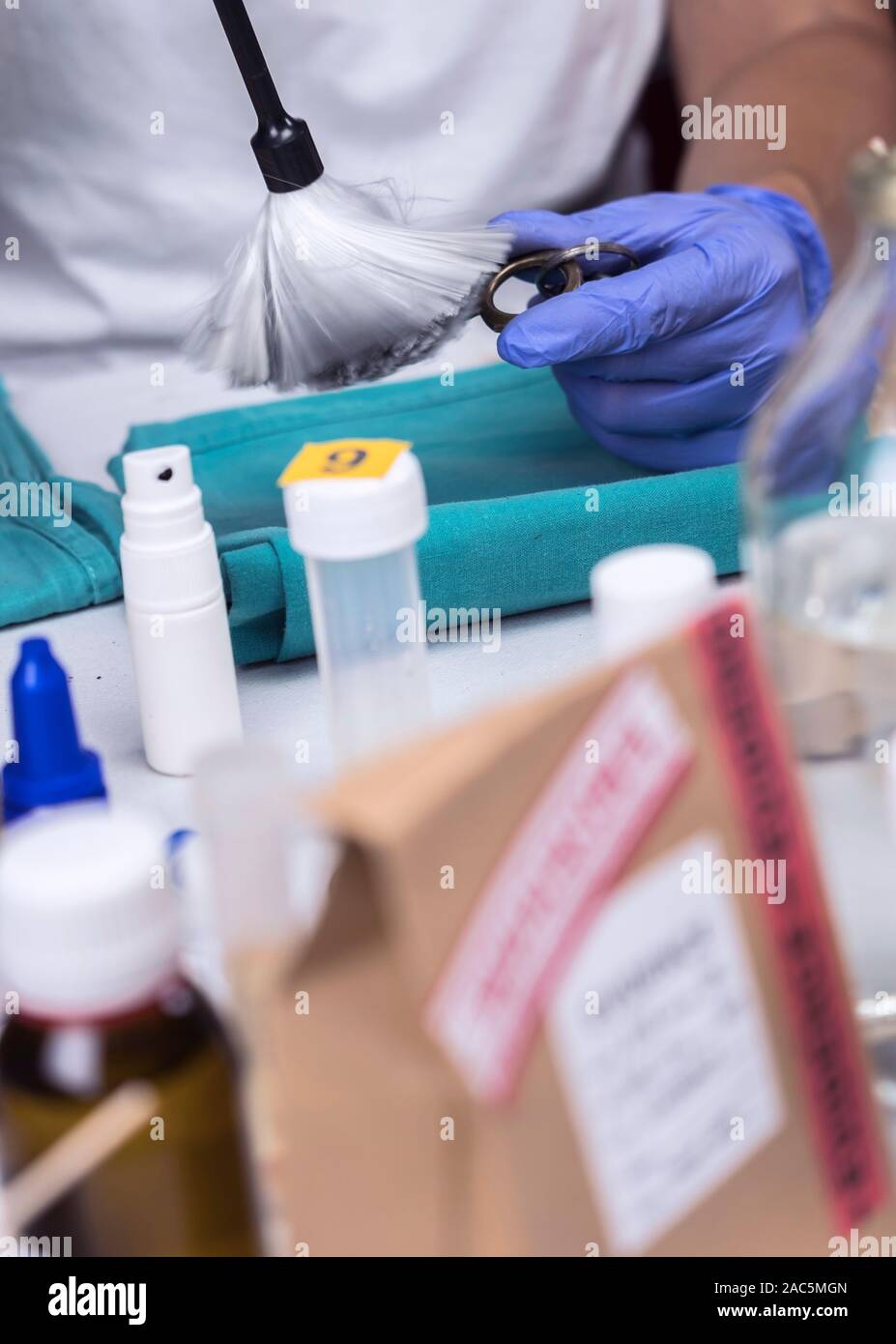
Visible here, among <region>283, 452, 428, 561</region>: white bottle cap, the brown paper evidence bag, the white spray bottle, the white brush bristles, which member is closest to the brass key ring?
the white brush bristles

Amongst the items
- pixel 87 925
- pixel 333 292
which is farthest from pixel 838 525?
pixel 333 292

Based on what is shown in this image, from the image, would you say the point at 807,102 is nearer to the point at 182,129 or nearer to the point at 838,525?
the point at 182,129

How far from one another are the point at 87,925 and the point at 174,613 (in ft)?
0.97

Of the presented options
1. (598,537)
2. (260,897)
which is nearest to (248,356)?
(598,537)

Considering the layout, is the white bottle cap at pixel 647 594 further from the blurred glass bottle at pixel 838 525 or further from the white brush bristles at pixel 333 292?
the white brush bristles at pixel 333 292

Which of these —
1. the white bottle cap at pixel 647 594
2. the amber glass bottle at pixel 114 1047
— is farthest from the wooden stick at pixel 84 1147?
the white bottle cap at pixel 647 594

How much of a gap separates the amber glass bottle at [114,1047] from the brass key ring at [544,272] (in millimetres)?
442

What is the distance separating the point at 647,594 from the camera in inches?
13.6

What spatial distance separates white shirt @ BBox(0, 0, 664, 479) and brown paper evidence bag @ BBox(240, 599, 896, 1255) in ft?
2.29

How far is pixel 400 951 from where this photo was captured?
0.88ft

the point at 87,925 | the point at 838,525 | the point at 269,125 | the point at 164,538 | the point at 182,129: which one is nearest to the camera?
the point at 87,925

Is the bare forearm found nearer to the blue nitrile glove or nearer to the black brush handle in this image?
the blue nitrile glove
